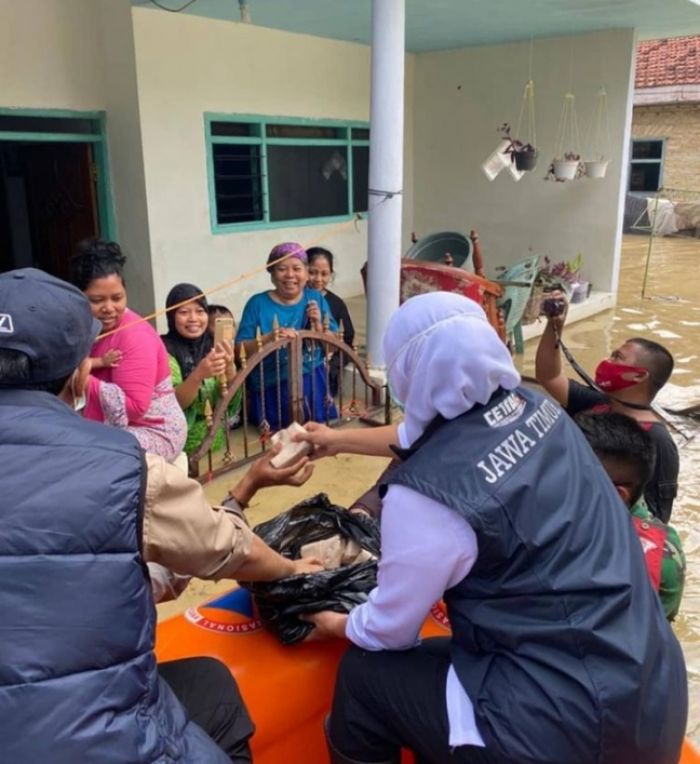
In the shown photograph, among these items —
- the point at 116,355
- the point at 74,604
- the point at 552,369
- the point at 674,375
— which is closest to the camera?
the point at 74,604

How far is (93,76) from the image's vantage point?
21.2 ft

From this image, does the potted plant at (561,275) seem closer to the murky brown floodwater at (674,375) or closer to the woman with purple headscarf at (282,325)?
the murky brown floodwater at (674,375)

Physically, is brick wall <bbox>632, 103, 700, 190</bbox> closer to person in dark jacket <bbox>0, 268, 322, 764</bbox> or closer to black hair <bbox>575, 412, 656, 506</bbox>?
black hair <bbox>575, 412, 656, 506</bbox>

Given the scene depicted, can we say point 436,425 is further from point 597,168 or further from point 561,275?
point 597,168

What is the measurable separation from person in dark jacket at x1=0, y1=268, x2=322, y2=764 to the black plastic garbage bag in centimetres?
51

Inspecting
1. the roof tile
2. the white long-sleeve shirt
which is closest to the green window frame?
the white long-sleeve shirt

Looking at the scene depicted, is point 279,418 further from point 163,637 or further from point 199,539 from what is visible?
point 199,539

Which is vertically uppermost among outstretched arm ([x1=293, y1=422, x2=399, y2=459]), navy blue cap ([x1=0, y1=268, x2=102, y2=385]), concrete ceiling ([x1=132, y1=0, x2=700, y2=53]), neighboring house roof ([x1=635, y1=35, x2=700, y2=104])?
neighboring house roof ([x1=635, y1=35, x2=700, y2=104])

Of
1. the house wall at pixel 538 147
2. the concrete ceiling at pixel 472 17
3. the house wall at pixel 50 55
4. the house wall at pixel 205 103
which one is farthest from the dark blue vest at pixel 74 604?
the house wall at pixel 538 147

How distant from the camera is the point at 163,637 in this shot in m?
1.97

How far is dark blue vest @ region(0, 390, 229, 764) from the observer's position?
42.9 inches

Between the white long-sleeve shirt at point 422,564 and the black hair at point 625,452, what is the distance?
105cm

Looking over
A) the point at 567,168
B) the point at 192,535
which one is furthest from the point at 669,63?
the point at 192,535

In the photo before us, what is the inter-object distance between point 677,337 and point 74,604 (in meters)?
7.48
